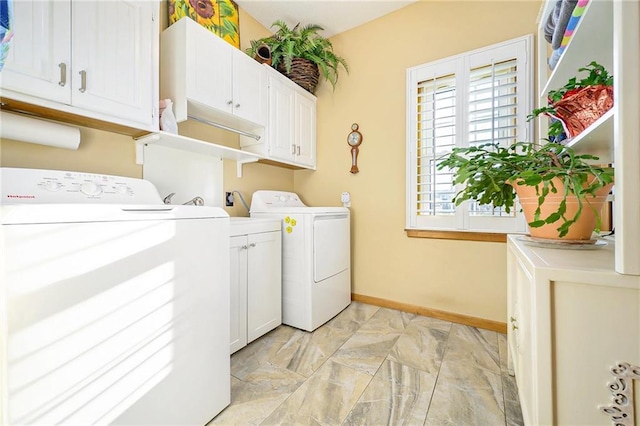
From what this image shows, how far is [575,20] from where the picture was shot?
106cm

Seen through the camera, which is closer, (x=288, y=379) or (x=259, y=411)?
(x=259, y=411)

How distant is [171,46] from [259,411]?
7.30 ft

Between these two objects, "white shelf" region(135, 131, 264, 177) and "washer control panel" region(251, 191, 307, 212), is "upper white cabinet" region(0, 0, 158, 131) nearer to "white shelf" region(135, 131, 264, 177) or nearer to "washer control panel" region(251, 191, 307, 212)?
"white shelf" region(135, 131, 264, 177)

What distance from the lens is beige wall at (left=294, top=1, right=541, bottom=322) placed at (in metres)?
2.14

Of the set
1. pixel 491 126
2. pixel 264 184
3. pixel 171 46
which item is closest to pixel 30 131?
pixel 171 46

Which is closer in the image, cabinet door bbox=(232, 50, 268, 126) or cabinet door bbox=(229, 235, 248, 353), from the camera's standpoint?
cabinet door bbox=(229, 235, 248, 353)

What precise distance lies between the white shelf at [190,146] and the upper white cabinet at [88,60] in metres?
0.14

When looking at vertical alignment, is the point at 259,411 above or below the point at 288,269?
below

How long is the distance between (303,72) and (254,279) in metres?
1.98

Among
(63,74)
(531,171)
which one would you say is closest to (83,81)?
(63,74)

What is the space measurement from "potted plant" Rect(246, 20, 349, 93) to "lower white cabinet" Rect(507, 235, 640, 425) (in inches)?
97.8

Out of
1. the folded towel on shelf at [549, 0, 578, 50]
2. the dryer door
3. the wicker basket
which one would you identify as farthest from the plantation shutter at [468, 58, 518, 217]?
the wicker basket

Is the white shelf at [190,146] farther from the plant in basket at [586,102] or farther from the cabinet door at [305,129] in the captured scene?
the plant in basket at [586,102]

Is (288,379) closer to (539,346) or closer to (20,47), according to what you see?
(539,346)
